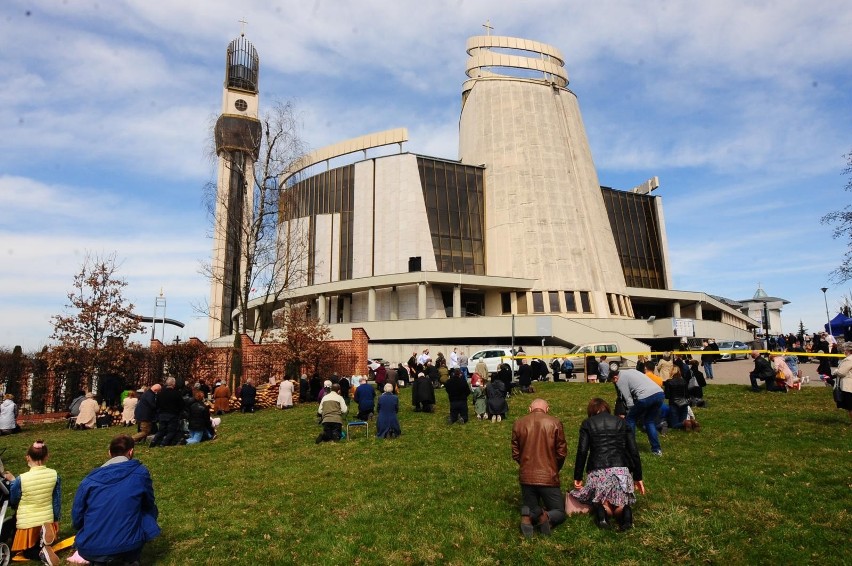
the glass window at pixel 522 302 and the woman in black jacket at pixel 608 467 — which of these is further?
the glass window at pixel 522 302

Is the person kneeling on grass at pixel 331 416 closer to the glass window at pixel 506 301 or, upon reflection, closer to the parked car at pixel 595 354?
the parked car at pixel 595 354

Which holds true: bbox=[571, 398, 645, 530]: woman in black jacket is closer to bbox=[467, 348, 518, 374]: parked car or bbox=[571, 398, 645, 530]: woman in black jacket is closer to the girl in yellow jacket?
the girl in yellow jacket

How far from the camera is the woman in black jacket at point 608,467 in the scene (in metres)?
7.10

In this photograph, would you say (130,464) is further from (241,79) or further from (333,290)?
(241,79)

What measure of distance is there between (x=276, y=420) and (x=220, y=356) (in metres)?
12.2

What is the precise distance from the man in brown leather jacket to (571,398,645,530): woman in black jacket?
0.34m

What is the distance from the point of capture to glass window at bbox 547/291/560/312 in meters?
48.2

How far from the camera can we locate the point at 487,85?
54.1 metres

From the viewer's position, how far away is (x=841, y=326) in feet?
113

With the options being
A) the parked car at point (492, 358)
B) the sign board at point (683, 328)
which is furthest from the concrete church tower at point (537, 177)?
the parked car at point (492, 358)

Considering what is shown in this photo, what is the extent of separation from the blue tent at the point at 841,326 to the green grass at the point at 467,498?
2389cm

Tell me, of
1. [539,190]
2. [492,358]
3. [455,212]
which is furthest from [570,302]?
[492,358]

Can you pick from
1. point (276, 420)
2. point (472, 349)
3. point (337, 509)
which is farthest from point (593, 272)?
point (337, 509)

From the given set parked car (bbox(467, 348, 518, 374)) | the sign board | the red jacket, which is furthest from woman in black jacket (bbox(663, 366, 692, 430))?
the sign board
